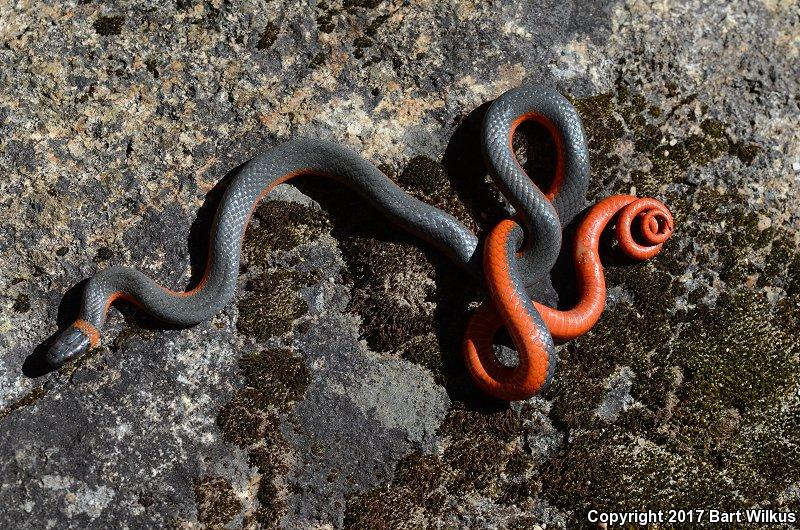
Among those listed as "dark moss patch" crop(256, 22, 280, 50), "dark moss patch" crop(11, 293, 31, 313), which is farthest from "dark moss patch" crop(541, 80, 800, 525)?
"dark moss patch" crop(11, 293, 31, 313)

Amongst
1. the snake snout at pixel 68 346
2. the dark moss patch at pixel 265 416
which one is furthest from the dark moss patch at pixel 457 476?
the snake snout at pixel 68 346

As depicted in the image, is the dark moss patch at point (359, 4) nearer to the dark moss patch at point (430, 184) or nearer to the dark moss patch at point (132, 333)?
the dark moss patch at point (430, 184)

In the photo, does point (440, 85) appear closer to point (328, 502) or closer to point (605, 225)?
point (605, 225)

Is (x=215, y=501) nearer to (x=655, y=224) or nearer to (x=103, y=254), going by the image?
(x=103, y=254)

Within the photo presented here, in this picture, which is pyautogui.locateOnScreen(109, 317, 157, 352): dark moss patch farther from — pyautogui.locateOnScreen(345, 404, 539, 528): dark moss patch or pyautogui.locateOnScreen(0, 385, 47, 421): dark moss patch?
pyautogui.locateOnScreen(345, 404, 539, 528): dark moss patch

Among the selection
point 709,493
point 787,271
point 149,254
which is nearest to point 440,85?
point 149,254

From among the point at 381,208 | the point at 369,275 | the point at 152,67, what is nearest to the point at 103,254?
the point at 152,67
